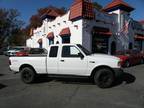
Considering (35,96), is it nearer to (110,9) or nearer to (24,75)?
(24,75)

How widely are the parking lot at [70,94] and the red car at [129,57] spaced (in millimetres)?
6645

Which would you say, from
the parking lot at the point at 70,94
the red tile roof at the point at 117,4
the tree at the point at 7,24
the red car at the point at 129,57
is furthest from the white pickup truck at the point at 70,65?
the tree at the point at 7,24

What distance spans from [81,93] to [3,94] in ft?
10.4

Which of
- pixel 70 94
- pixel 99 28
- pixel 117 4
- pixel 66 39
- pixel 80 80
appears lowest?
pixel 70 94

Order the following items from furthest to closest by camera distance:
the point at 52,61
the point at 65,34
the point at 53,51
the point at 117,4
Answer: the point at 117,4 < the point at 65,34 < the point at 53,51 < the point at 52,61

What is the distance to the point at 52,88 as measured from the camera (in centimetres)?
1106

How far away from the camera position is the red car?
768 inches

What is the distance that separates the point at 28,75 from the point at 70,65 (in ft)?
7.71

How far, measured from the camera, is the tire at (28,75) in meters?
12.3

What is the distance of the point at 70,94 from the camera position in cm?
977

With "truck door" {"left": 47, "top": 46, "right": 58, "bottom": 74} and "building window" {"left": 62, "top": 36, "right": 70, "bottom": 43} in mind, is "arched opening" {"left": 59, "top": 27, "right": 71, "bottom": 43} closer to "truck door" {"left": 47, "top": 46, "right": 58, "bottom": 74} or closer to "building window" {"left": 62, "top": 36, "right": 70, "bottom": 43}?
"building window" {"left": 62, "top": 36, "right": 70, "bottom": 43}

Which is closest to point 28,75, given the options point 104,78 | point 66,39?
point 104,78

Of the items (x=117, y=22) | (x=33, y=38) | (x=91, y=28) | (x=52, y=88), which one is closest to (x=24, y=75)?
(x=52, y=88)

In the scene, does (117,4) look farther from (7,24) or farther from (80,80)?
(7,24)
